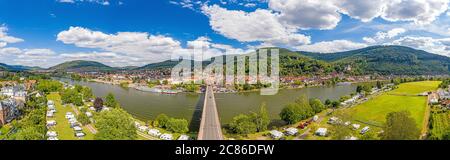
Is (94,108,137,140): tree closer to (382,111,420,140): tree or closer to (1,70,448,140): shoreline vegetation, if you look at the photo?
(1,70,448,140): shoreline vegetation

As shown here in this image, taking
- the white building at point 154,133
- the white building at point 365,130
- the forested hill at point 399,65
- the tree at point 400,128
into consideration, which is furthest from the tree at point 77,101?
the forested hill at point 399,65

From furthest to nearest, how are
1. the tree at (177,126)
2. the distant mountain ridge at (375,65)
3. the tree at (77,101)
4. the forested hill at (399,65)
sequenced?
1. the forested hill at (399,65)
2. the distant mountain ridge at (375,65)
3. the tree at (77,101)
4. the tree at (177,126)

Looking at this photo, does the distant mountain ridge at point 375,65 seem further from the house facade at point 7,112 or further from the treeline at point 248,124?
the house facade at point 7,112

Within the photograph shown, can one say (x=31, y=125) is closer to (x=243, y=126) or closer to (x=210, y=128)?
(x=210, y=128)

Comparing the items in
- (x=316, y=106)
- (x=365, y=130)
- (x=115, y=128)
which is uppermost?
(x=115, y=128)

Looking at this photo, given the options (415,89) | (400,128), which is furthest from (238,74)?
(400,128)

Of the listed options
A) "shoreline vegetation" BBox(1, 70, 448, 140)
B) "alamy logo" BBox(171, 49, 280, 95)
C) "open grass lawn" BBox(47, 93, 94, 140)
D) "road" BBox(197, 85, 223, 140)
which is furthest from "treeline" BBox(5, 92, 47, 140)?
"alamy logo" BBox(171, 49, 280, 95)

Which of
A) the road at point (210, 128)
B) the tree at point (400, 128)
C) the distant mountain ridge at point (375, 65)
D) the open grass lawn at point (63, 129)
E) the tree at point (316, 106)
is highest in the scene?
the distant mountain ridge at point (375, 65)

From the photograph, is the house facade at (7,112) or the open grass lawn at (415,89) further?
the open grass lawn at (415,89)
